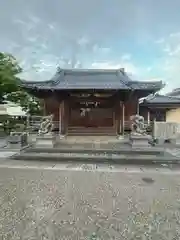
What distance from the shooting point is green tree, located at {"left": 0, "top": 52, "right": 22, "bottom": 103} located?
17.5 m

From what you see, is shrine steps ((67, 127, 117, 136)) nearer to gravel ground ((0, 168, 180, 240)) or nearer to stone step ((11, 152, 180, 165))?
stone step ((11, 152, 180, 165))

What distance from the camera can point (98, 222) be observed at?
3.58 meters

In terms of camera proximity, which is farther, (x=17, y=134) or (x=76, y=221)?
(x=17, y=134)

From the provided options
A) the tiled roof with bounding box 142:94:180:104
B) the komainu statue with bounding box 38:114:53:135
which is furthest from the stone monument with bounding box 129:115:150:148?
the tiled roof with bounding box 142:94:180:104

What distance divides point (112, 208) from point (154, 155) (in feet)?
21.0

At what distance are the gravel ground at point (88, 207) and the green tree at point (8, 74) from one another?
12170mm

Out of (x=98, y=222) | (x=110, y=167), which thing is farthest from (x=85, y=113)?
(x=98, y=222)

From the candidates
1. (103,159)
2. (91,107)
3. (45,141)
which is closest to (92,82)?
(91,107)

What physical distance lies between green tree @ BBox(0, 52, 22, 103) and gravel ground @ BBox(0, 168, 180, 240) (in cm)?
1217

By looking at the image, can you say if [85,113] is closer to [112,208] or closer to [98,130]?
[98,130]

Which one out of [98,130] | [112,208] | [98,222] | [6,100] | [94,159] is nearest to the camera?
[98,222]

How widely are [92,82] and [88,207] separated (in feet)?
35.9

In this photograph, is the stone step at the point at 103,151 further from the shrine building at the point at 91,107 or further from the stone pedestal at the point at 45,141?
the shrine building at the point at 91,107

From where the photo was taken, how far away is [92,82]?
14.5 metres
